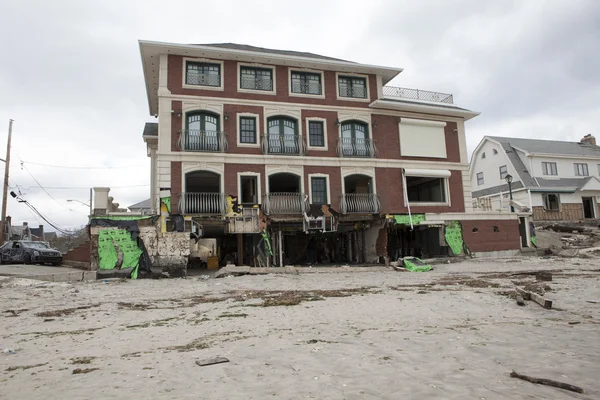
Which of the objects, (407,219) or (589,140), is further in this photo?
(589,140)

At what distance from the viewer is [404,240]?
27.6 metres

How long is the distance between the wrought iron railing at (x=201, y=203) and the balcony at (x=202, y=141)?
246cm

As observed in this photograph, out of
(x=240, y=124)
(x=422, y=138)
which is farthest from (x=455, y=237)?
(x=240, y=124)

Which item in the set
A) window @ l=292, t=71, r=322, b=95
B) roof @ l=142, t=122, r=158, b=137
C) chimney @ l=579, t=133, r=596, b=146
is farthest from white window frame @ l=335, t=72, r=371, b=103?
chimney @ l=579, t=133, r=596, b=146

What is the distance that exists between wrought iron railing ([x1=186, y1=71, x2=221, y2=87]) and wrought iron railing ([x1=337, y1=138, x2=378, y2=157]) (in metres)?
7.73

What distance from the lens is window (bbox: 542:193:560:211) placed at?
121 ft

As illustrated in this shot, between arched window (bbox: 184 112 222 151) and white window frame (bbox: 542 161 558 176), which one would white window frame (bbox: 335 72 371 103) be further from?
white window frame (bbox: 542 161 558 176)

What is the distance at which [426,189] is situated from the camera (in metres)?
28.5

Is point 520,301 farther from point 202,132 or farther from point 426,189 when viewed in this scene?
point 426,189

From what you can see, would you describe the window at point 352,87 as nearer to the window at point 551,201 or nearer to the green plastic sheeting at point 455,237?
the green plastic sheeting at point 455,237

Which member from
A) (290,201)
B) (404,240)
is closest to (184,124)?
(290,201)

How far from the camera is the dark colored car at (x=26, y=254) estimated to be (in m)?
22.0

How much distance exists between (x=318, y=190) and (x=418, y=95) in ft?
32.1

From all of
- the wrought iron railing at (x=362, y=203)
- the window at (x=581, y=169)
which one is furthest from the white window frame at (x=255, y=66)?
the window at (x=581, y=169)
